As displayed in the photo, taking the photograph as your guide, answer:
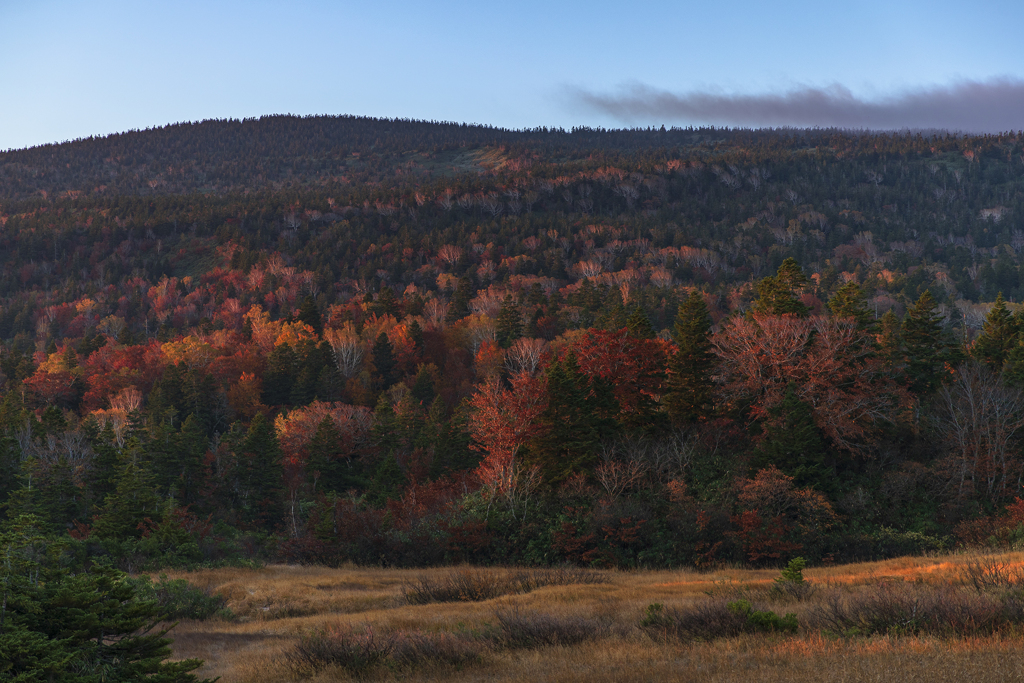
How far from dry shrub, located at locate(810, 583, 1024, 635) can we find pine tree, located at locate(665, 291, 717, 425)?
33.0m

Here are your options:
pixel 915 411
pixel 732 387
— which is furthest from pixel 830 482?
→ pixel 915 411

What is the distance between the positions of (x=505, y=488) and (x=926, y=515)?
24678 millimetres

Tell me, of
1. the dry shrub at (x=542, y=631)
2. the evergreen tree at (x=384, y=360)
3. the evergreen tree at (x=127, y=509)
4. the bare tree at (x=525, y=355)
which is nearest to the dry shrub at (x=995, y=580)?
the dry shrub at (x=542, y=631)

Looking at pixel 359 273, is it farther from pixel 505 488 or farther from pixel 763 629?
pixel 763 629

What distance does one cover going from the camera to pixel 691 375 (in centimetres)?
5031

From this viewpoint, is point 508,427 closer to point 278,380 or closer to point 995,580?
point 995,580

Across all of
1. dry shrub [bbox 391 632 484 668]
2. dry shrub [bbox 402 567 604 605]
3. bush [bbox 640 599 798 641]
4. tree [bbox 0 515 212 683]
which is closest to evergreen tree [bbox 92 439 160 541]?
dry shrub [bbox 402 567 604 605]

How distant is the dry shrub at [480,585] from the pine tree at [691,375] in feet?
69.9

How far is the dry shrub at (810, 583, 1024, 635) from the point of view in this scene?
14023 millimetres

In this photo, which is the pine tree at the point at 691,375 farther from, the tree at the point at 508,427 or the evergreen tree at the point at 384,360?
the evergreen tree at the point at 384,360

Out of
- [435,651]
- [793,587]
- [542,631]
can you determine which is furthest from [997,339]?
[435,651]

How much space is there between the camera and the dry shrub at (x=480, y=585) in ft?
90.7

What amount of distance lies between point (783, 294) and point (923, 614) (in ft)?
139

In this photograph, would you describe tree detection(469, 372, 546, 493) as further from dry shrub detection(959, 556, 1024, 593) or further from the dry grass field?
dry shrub detection(959, 556, 1024, 593)
